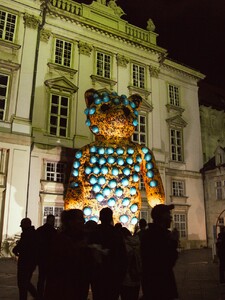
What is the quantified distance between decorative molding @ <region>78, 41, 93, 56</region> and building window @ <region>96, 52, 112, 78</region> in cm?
74

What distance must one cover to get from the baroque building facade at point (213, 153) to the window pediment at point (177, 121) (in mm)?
2734

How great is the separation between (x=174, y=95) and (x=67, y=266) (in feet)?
63.5

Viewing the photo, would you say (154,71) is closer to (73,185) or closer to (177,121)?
(177,121)

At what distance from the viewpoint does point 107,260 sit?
315 cm

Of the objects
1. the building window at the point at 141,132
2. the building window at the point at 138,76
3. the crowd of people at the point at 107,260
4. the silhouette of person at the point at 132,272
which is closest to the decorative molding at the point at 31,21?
the building window at the point at 138,76

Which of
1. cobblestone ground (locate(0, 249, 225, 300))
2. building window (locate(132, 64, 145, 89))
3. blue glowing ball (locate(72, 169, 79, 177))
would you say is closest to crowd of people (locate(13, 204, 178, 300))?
cobblestone ground (locate(0, 249, 225, 300))

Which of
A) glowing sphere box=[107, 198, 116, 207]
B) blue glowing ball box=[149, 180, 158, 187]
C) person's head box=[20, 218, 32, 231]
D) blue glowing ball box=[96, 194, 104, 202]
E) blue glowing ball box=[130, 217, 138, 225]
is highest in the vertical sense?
blue glowing ball box=[149, 180, 158, 187]

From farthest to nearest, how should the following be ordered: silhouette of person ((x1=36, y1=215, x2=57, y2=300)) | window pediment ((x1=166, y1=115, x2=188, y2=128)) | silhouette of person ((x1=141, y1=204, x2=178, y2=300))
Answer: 1. window pediment ((x1=166, y1=115, x2=188, y2=128))
2. silhouette of person ((x1=36, y1=215, x2=57, y2=300))
3. silhouette of person ((x1=141, y1=204, x2=178, y2=300))

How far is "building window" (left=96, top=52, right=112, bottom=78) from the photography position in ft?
57.2

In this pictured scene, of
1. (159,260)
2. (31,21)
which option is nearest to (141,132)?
(31,21)

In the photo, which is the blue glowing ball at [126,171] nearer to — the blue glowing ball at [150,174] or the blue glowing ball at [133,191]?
the blue glowing ball at [133,191]

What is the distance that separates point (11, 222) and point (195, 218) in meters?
11.7

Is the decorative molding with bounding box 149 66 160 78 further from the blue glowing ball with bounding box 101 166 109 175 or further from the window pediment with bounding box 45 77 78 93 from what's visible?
the blue glowing ball with bounding box 101 166 109 175

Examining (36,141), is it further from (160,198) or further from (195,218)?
(195,218)
